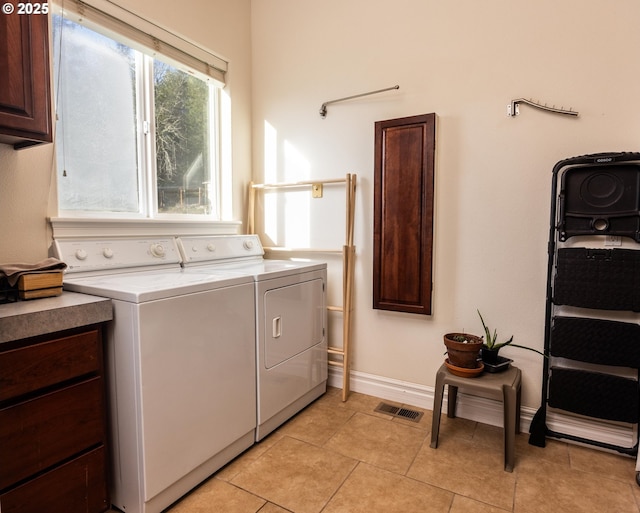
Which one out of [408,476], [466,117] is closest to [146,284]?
[408,476]

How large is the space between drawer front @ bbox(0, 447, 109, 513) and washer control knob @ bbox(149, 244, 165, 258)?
3.13 feet

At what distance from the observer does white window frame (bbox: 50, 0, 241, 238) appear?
179 centimetres

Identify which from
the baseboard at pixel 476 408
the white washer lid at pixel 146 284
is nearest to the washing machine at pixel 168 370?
the white washer lid at pixel 146 284

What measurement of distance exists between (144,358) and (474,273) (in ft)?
5.61

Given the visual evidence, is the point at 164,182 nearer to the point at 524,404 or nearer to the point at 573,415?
the point at 524,404

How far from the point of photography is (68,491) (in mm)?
1302

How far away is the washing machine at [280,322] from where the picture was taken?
1.92 meters

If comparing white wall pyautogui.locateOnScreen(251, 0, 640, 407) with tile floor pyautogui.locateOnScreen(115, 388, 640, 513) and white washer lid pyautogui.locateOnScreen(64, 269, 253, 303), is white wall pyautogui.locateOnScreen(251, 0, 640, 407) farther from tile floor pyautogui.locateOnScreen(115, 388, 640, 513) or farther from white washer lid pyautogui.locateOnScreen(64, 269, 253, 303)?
white washer lid pyautogui.locateOnScreen(64, 269, 253, 303)

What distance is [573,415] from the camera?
1949 millimetres

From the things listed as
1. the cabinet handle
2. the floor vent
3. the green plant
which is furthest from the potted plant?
the cabinet handle

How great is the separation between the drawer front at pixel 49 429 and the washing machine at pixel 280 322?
0.73 m

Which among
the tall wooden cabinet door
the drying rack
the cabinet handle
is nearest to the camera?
the cabinet handle

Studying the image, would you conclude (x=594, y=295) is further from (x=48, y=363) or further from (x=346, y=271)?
(x=48, y=363)

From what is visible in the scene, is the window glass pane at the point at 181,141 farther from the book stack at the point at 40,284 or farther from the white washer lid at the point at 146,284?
the book stack at the point at 40,284
